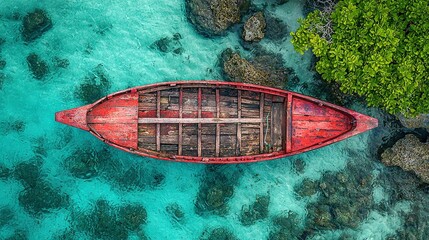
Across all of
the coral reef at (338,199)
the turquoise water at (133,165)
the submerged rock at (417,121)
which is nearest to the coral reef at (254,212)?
the turquoise water at (133,165)

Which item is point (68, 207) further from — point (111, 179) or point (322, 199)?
point (322, 199)

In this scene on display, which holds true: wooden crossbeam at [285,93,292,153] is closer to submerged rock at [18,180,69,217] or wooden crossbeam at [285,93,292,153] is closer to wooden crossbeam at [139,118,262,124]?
wooden crossbeam at [139,118,262,124]

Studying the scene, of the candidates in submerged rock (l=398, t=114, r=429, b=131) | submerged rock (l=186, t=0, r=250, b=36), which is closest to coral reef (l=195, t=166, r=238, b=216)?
submerged rock (l=186, t=0, r=250, b=36)

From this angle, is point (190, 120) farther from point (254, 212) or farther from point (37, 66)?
point (37, 66)

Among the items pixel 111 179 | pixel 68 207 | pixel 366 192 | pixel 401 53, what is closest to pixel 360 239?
pixel 366 192

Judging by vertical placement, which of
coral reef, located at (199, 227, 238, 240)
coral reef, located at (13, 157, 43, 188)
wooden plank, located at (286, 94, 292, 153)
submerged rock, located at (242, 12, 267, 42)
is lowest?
coral reef, located at (199, 227, 238, 240)

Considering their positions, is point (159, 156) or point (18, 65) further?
point (18, 65)
